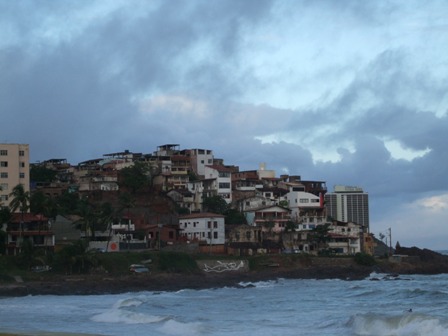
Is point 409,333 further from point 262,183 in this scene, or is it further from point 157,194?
point 262,183

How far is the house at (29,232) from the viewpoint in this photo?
70.1 metres

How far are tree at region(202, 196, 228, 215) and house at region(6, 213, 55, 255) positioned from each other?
2524 centimetres

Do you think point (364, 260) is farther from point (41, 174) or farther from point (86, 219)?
point (41, 174)

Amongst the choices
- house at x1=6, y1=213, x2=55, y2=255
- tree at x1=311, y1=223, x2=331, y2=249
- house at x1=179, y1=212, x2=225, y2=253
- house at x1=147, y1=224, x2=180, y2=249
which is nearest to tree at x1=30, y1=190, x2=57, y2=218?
house at x1=6, y1=213, x2=55, y2=255

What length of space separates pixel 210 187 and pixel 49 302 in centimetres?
5234

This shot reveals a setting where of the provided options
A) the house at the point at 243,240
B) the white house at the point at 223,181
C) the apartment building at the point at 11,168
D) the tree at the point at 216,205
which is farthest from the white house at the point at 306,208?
the apartment building at the point at 11,168

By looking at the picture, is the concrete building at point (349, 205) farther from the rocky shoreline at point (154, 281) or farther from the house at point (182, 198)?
the rocky shoreline at point (154, 281)

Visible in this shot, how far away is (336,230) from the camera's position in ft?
311

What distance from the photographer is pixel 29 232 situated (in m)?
71.2

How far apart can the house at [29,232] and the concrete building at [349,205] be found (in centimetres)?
5520

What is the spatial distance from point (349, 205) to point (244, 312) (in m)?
A: 79.7

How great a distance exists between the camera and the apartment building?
8000 centimetres

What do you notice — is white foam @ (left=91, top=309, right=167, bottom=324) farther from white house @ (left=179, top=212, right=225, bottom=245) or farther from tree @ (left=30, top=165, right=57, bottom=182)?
tree @ (left=30, top=165, right=57, bottom=182)

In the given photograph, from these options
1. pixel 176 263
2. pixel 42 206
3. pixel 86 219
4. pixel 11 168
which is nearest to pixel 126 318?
pixel 42 206
